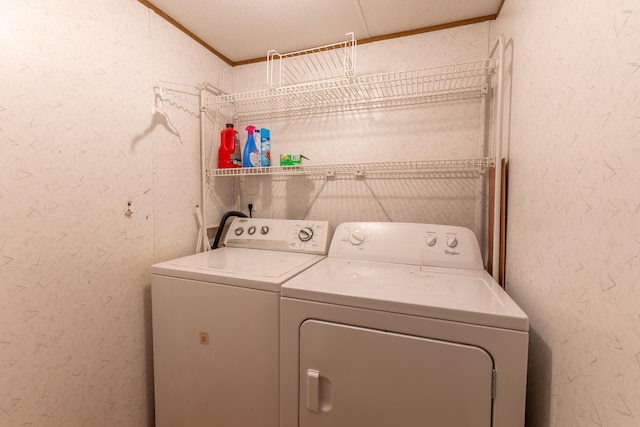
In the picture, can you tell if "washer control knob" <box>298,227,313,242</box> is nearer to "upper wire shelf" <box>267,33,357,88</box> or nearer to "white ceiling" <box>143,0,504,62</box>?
"upper wire shelf" <box>267,33,357,88</box>

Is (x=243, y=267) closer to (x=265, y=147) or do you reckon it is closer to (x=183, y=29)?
(x=265, y=147)

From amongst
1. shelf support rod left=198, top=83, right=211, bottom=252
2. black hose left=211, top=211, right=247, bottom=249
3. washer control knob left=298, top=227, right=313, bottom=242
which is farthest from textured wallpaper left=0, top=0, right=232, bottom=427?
washer control knob left=298, top=227, right=313, bottom=242

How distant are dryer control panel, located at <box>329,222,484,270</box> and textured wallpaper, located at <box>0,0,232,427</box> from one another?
100cm

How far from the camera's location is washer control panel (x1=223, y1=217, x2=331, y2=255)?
163 cm

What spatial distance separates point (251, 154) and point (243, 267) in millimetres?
790

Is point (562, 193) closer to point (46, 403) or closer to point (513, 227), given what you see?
point (513, 227)

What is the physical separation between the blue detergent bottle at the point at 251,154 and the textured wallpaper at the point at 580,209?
1.37m

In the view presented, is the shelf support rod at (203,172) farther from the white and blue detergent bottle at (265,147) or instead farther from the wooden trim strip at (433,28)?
the wooden trim strip at (433,28)

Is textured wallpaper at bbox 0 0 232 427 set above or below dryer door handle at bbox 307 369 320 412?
above

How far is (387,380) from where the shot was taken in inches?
36.2

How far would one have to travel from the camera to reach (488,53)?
4.94 feet

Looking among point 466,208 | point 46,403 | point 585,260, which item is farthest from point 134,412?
point 466,208

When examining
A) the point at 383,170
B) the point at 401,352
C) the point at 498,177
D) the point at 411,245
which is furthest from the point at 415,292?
the point at 383,170

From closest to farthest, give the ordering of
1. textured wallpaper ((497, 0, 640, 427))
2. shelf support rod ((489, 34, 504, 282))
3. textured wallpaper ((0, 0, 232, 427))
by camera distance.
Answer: textured wallpaper ((497, 0, 640, 427)) < textured wallpaper ((0, 0, 232, 427)) < shelf support rod ((489, 34, 504, 282))
